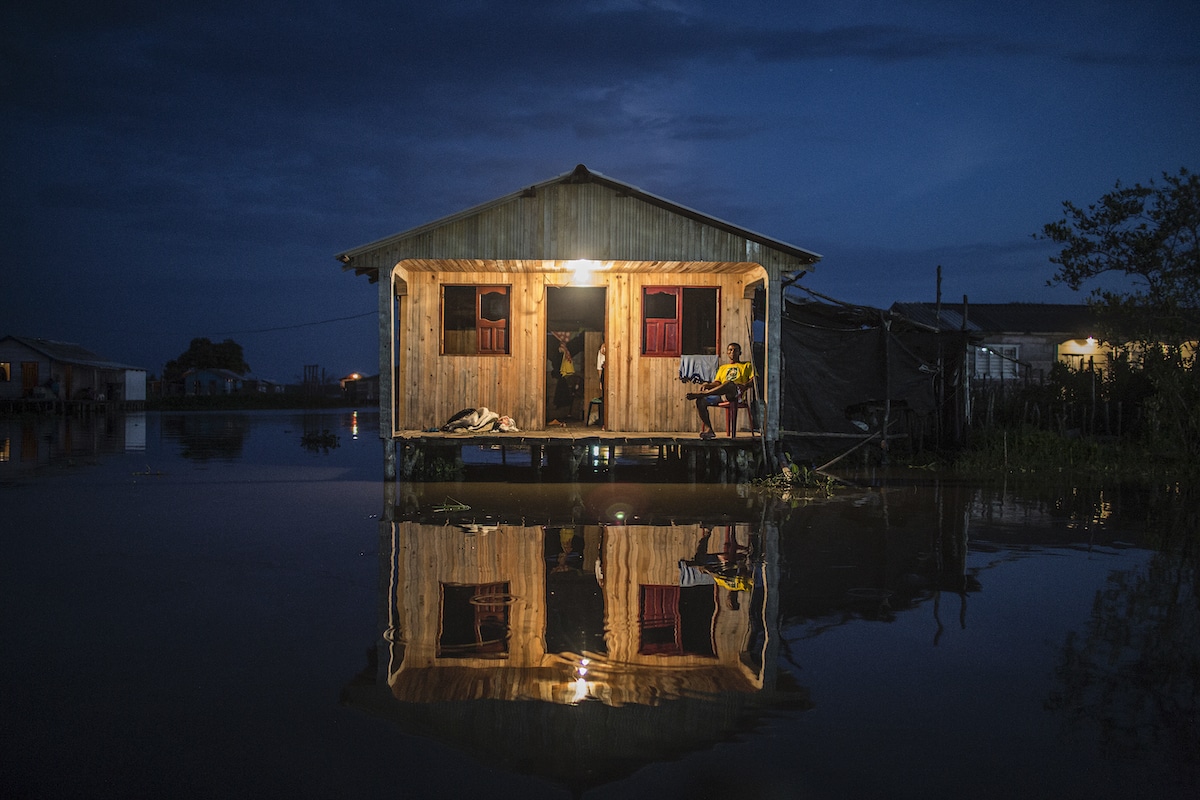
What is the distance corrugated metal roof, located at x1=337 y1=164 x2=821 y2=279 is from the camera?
14461mm

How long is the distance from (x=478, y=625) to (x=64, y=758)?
2529 mm

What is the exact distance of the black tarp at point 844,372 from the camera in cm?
1529

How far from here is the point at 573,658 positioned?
16.9ft

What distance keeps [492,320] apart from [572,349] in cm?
472

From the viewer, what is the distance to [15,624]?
19.0ft

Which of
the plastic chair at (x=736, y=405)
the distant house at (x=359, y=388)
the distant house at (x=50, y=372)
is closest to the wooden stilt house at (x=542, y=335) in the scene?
the plastic chair at (x=736, y=405)

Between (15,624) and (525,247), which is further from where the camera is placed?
(525,247)

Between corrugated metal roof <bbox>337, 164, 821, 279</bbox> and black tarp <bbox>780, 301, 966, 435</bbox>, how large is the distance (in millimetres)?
1738

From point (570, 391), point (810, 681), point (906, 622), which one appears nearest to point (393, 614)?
point (810, 681)

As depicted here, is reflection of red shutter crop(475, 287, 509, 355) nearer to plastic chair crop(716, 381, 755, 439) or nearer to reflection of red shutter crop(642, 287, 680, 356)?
reflection of red shutter crop(642, 287, 680, 356)

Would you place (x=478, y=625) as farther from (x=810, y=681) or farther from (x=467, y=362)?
(x=467, y=362)

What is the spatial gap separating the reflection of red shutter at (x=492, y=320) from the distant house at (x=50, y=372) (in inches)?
1653

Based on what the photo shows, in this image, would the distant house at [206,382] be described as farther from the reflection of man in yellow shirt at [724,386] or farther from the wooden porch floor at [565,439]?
the reflection of man in yellow shirt at [724,386]

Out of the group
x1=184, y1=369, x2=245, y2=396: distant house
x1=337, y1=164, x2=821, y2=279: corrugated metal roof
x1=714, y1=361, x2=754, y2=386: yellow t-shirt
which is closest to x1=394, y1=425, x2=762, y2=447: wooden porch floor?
x1=714, y1=361, x2=754, y2=386: yellow t-shirt
